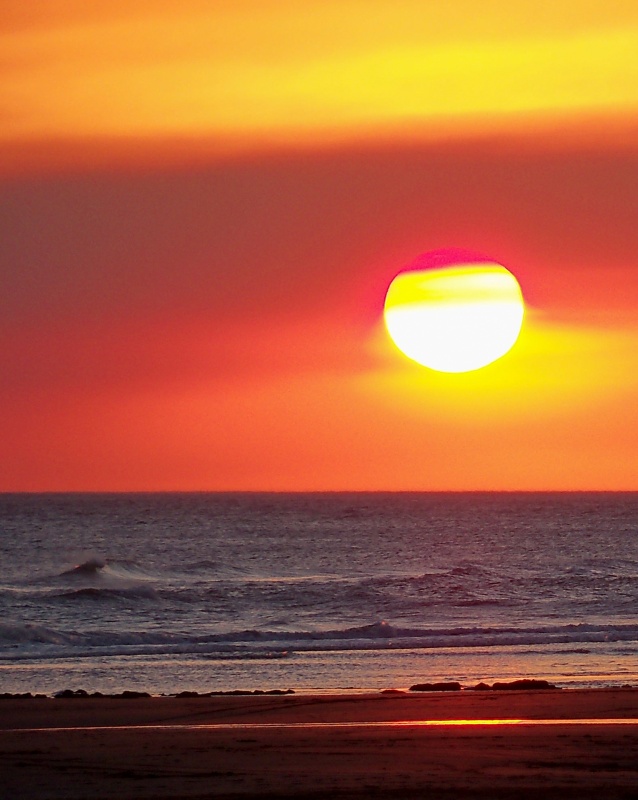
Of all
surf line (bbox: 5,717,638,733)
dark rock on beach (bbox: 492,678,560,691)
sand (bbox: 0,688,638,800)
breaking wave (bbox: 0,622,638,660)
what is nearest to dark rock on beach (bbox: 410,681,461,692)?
dark rock on beach (bbox: 492,678,560,691)

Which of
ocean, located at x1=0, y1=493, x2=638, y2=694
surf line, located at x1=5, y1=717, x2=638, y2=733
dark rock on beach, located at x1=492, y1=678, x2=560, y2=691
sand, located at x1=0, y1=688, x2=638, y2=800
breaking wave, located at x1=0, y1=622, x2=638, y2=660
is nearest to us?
sand, located at x1=0, y1=688, x2=638, y2=800

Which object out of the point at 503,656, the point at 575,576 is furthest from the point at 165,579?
the point at 503,656

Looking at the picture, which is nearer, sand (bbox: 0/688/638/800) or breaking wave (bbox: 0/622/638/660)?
sand (bbox: 0/688/638/800)

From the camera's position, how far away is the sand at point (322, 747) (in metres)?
11.4

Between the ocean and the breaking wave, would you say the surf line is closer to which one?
the ocean

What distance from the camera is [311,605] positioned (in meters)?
45.3

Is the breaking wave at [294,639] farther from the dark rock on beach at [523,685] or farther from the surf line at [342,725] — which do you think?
the surf line at [342,725]

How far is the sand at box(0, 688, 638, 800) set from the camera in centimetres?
1141

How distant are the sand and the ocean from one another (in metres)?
3.92

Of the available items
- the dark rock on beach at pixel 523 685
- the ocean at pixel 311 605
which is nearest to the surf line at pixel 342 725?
the dark rock on beach at pixel 523 685

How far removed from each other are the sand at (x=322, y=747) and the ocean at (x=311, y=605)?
3919 mm

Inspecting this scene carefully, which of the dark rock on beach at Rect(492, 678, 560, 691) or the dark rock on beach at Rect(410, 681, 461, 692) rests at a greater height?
the dark rock on beach at Rect(410, 681, 461, 692)

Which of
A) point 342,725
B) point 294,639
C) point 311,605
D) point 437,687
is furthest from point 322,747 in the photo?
point 311,605

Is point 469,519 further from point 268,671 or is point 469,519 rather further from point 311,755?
point 311,755
